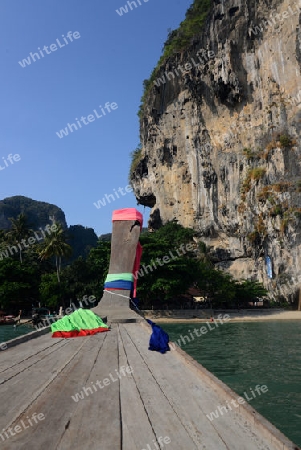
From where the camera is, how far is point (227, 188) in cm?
5069

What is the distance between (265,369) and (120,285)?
8.33m

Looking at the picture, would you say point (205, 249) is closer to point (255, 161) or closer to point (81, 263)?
point (255, 161)

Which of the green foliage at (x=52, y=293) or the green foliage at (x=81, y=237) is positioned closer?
the green foliage at (x=52, y=293)

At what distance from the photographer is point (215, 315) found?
1572 inches

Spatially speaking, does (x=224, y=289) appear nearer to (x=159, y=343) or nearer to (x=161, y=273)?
Answer: (x=161, y=273)

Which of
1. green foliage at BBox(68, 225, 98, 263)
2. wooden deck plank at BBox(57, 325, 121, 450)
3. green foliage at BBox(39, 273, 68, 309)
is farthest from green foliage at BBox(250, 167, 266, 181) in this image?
green foliage at BBox(68, 225, 98, 263)

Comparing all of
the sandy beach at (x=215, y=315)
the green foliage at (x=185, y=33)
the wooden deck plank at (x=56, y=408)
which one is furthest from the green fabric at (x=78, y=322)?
the green foliage at (x=185, y=33)

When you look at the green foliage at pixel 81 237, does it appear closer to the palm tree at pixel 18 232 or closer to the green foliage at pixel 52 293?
the palm tree at pixel 18 232

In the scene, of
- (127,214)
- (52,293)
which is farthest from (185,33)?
(127,214)

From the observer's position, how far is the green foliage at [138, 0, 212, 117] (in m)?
55.7

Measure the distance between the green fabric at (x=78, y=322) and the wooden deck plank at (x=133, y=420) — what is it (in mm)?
5550

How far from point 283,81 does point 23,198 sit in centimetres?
14749

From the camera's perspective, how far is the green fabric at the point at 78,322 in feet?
33.0

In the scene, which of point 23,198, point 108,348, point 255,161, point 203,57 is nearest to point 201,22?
point 203,57
